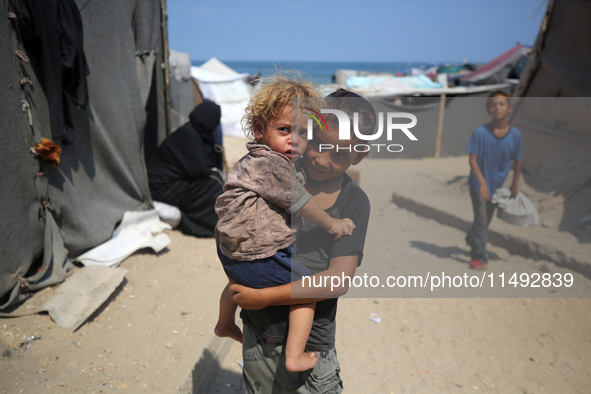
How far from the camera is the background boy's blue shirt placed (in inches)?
165

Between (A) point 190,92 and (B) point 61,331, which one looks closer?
(B) point 61,331

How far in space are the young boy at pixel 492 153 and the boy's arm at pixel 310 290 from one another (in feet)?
10.5

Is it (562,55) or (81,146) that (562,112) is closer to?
(562,55)

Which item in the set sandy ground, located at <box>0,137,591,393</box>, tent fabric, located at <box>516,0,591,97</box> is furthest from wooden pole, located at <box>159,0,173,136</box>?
tent fabric, located at <box>516,0,591,97</box>

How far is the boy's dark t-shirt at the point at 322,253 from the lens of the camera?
150cm

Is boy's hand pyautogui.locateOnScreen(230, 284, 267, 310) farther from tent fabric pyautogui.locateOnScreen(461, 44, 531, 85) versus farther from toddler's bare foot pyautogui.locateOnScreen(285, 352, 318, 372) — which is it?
tent fabric pyautogui.locateOnScreen(461, 44, 531, 85)

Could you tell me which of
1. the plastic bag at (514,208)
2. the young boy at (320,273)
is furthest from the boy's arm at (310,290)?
the plastic bag at (514,208)

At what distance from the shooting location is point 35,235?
Answer: 3463mm

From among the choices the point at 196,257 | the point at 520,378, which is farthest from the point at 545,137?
the point at 196,257

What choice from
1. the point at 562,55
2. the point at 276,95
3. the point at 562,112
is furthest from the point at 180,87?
the point at 276,95

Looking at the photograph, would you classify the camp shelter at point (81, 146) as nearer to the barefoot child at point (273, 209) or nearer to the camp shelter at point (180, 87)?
the barefoot child at point (273, 209)

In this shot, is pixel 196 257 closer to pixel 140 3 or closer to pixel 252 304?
pixel 140 3

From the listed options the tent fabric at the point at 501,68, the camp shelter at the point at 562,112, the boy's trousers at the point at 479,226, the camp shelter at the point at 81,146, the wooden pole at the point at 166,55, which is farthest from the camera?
the tent fabric at the point at 501,68

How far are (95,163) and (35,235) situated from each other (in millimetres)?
1145
